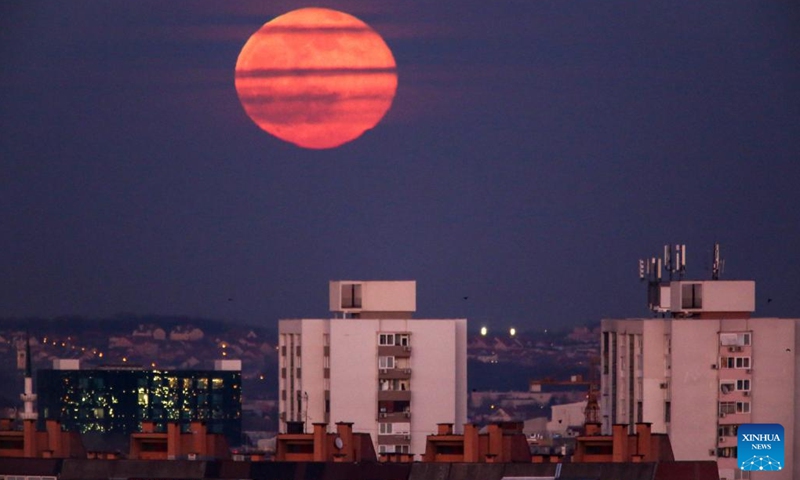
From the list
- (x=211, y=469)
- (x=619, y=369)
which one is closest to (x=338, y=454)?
(x=211, y=469)

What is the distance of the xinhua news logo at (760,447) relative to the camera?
102 feet

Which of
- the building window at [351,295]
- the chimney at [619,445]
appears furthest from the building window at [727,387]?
the chimney at [619,445]

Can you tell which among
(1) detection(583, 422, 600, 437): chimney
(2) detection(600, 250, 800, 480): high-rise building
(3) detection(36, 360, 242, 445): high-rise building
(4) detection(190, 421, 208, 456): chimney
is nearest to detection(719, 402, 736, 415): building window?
(2) detection(600, 250, 800, 480): high-rise building

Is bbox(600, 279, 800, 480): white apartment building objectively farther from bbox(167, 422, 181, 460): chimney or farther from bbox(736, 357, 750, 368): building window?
bbox(167, 422, 181, 460): chimney

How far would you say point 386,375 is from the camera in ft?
Result: 169

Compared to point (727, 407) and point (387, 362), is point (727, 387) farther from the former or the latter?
point (387, 362)

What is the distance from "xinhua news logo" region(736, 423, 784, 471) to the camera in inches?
1225

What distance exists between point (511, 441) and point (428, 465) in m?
1.62

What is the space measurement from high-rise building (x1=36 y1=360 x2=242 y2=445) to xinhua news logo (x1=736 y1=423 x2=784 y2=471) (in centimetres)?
6034

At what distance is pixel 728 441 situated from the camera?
4800 centimetres

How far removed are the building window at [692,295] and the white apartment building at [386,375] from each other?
590 centimetres

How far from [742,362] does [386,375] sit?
895cm

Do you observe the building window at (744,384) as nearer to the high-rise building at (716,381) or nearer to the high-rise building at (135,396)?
the high-rise building at (716,381)

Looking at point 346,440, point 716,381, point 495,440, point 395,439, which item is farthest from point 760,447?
point 395,439
